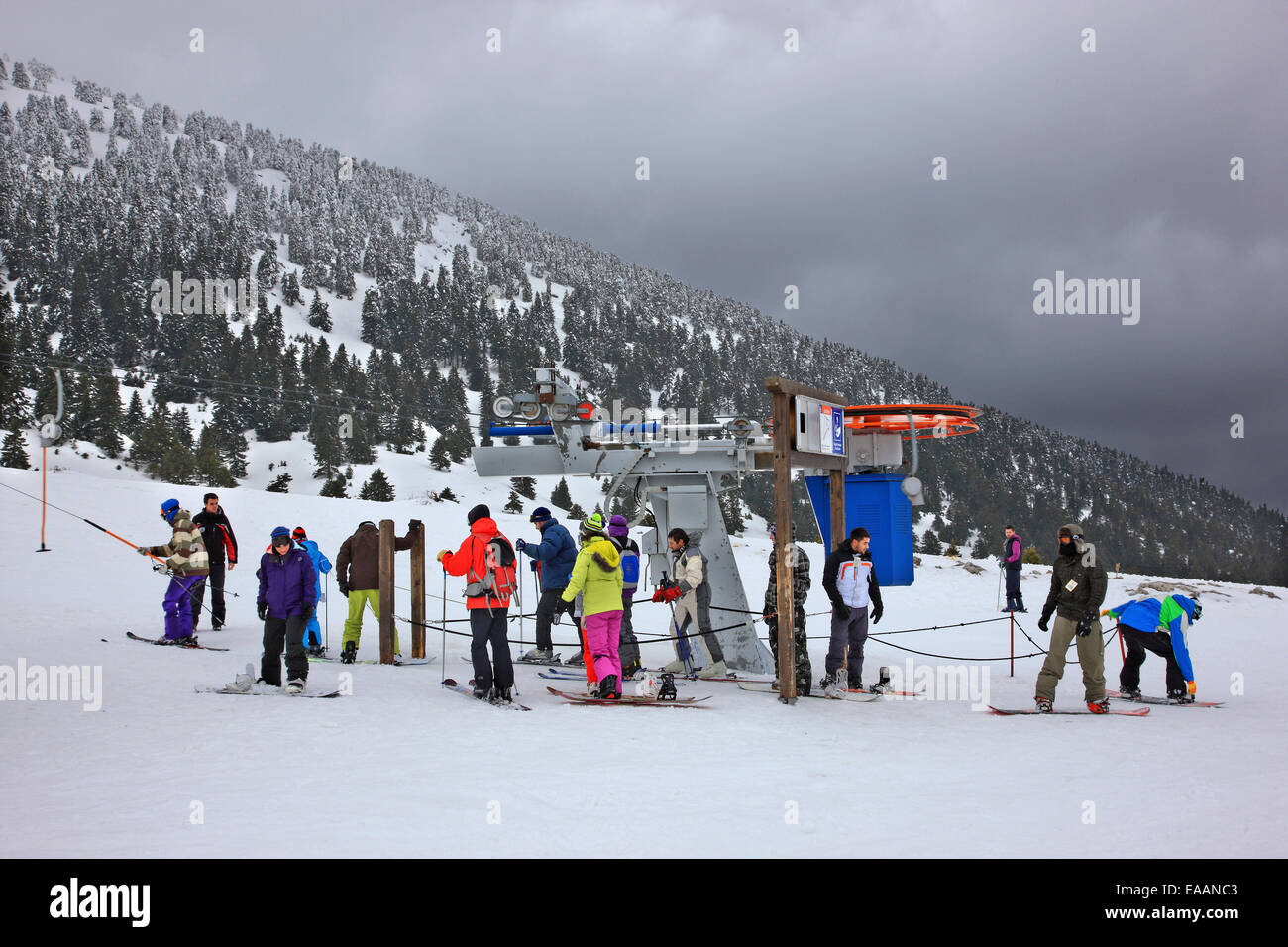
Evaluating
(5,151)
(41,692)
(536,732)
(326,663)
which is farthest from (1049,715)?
(5,151)

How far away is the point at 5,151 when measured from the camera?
108 meters

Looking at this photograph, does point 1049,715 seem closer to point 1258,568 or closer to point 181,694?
point 181,694

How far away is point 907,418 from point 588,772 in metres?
6.66

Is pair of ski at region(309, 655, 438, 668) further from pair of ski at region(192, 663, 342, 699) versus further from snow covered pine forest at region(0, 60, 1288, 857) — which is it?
pair of ski at region(192, 663, 342, 699)

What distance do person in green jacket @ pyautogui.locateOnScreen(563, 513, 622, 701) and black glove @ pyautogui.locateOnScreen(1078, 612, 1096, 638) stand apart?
4.59 m

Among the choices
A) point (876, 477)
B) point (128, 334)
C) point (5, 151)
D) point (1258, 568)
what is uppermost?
point (5, 151)

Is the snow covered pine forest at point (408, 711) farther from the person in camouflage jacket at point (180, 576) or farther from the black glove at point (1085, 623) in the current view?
the black glove at point (1085, 623)

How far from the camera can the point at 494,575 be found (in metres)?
8.41

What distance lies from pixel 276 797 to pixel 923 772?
168 inches

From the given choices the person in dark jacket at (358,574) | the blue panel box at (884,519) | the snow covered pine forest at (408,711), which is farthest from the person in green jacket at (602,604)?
the person in dark jacket at (358,574)

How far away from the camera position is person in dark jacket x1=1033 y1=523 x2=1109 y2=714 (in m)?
8.61

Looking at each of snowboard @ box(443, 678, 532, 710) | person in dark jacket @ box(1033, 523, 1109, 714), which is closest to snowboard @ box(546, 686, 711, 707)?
snowboard @ box(443, 678, 532, 710)

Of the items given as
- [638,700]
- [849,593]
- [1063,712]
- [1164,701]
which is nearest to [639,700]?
[638,700]

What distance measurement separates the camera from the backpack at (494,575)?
836 centimetres
